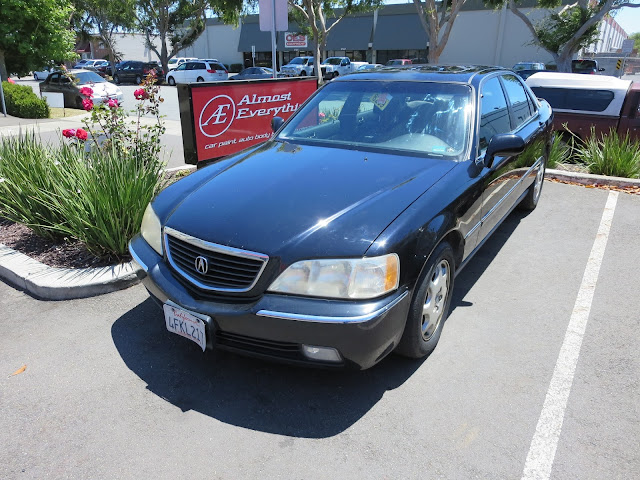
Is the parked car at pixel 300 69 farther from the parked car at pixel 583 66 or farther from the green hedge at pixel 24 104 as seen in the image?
the green hedge at pixel 24 104

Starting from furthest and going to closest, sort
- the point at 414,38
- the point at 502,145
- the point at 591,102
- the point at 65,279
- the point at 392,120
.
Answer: the point at 414,38, the point at 591,102, the point at 65,279, the point at 392,120, the point at 502,145

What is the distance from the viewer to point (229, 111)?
6.34m

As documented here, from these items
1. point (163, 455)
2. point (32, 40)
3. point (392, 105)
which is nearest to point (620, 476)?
point (163, 455)

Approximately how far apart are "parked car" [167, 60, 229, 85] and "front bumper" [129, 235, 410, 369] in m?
33.1

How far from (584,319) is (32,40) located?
1803 cm

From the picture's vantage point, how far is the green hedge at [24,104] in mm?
14766

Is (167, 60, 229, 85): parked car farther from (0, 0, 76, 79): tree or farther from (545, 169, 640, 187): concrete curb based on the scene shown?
(545, 169, 640, 187): concrete curb

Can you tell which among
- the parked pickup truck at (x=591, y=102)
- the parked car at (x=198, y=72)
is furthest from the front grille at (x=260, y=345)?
the parked car at (x=198, y=72)

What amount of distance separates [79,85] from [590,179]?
16238 mm

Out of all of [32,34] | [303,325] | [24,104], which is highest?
[32,34]

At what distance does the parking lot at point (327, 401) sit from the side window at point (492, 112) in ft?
4.41

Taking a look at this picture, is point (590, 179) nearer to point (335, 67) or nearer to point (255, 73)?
point (255, 73)

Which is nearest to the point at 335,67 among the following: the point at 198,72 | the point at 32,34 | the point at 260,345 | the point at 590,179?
the point at 198,72

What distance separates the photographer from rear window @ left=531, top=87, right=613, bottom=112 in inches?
319
